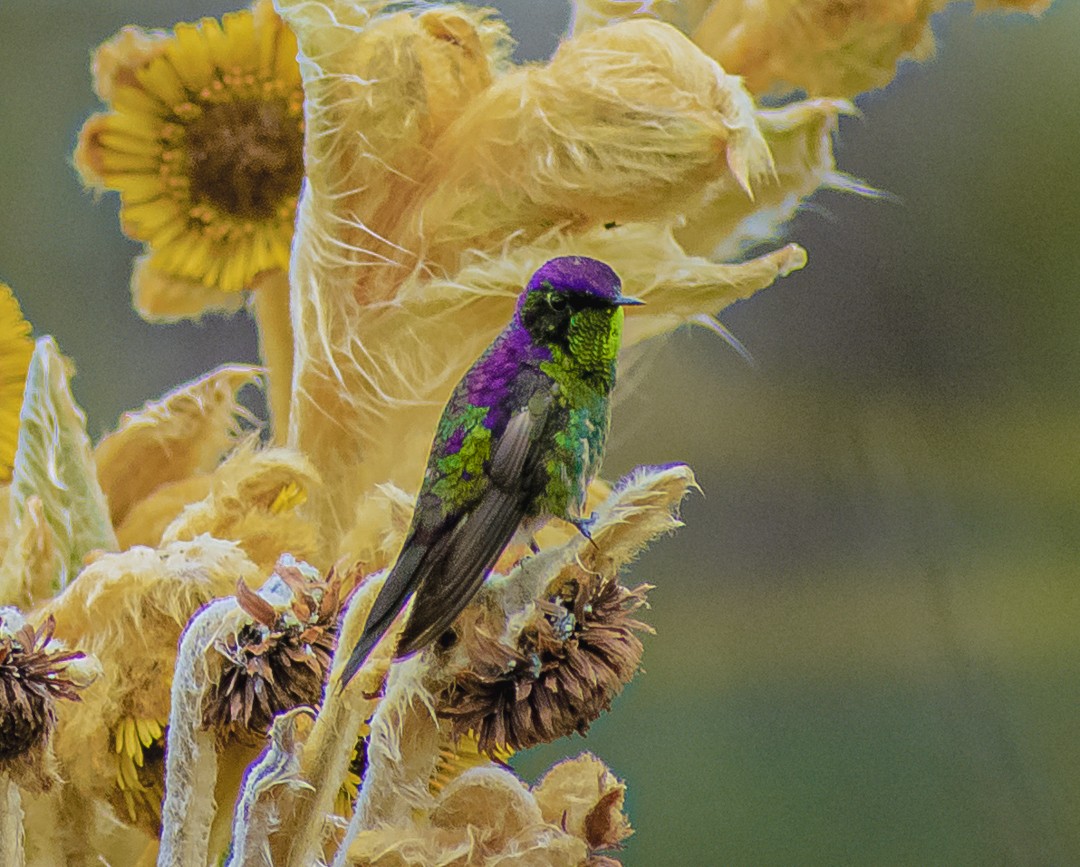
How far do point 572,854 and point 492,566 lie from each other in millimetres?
223

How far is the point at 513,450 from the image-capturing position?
799 millimetres

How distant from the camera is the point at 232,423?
3.48 ft

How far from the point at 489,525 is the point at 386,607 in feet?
0.33

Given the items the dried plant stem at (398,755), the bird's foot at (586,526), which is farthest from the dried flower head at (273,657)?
the bird's foot at (586,526)

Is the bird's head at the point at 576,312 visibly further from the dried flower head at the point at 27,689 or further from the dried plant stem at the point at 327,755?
the dried flower head at the point at 27,689

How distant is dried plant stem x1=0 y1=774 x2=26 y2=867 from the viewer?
86cm

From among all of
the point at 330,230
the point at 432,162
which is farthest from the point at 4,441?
the point at 432,162

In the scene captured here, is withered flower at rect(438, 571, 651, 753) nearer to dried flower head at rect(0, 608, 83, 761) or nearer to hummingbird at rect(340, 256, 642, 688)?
hummingbird at rect(340, 256, 642, 688)

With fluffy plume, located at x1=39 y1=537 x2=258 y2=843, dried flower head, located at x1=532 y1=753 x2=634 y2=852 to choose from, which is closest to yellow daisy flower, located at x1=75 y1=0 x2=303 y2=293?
fluffy plume, located at x1=39 y1=537 x2=258 y2=843

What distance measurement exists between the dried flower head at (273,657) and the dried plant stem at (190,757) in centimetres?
1

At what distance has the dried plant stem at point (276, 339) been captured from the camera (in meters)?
1.05

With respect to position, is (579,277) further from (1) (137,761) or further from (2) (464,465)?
(1) (137,761)

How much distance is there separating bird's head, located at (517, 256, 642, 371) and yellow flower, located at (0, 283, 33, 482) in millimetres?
583

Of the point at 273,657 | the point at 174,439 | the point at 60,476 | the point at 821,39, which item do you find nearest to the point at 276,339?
the point at 174,439
